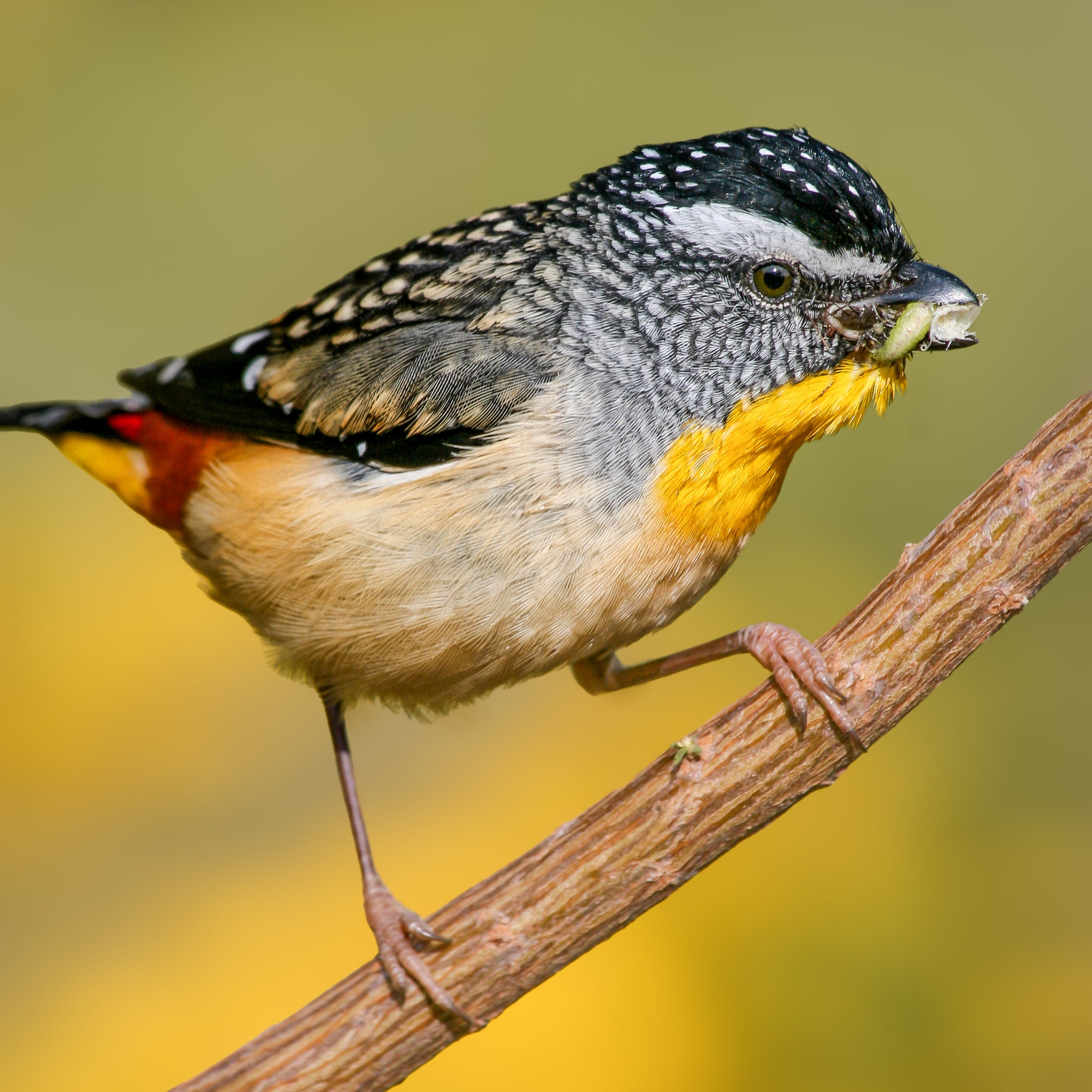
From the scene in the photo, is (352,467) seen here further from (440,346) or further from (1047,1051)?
A: (1047,1051)

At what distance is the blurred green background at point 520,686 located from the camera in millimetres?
3934

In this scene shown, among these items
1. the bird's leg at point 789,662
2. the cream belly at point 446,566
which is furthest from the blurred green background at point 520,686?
the cream belly at point 446,566

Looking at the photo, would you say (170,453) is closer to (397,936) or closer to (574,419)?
(574,419)

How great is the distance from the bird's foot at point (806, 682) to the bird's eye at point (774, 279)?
806 millimetres

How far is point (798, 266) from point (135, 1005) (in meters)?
3.49

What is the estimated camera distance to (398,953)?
9.20 ft

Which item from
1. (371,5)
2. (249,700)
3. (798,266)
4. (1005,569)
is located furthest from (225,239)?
(1005,569)

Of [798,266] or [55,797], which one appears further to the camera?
[55,797]

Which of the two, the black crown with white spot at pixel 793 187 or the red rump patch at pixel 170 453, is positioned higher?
the red rump patch at pixel 170 453

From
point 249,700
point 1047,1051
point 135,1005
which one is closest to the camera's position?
point 1047,1051

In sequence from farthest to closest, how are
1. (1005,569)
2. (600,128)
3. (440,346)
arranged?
1. (600,128)
2. (440,346)
3. (1005,569)

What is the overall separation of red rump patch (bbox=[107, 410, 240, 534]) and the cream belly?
98 mm

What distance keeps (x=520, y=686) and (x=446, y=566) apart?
7.99 feet

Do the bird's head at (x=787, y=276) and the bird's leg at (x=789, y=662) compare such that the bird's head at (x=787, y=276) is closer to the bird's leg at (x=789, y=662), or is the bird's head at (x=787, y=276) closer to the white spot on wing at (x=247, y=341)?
the bird's leg at (x=789, y=662)
